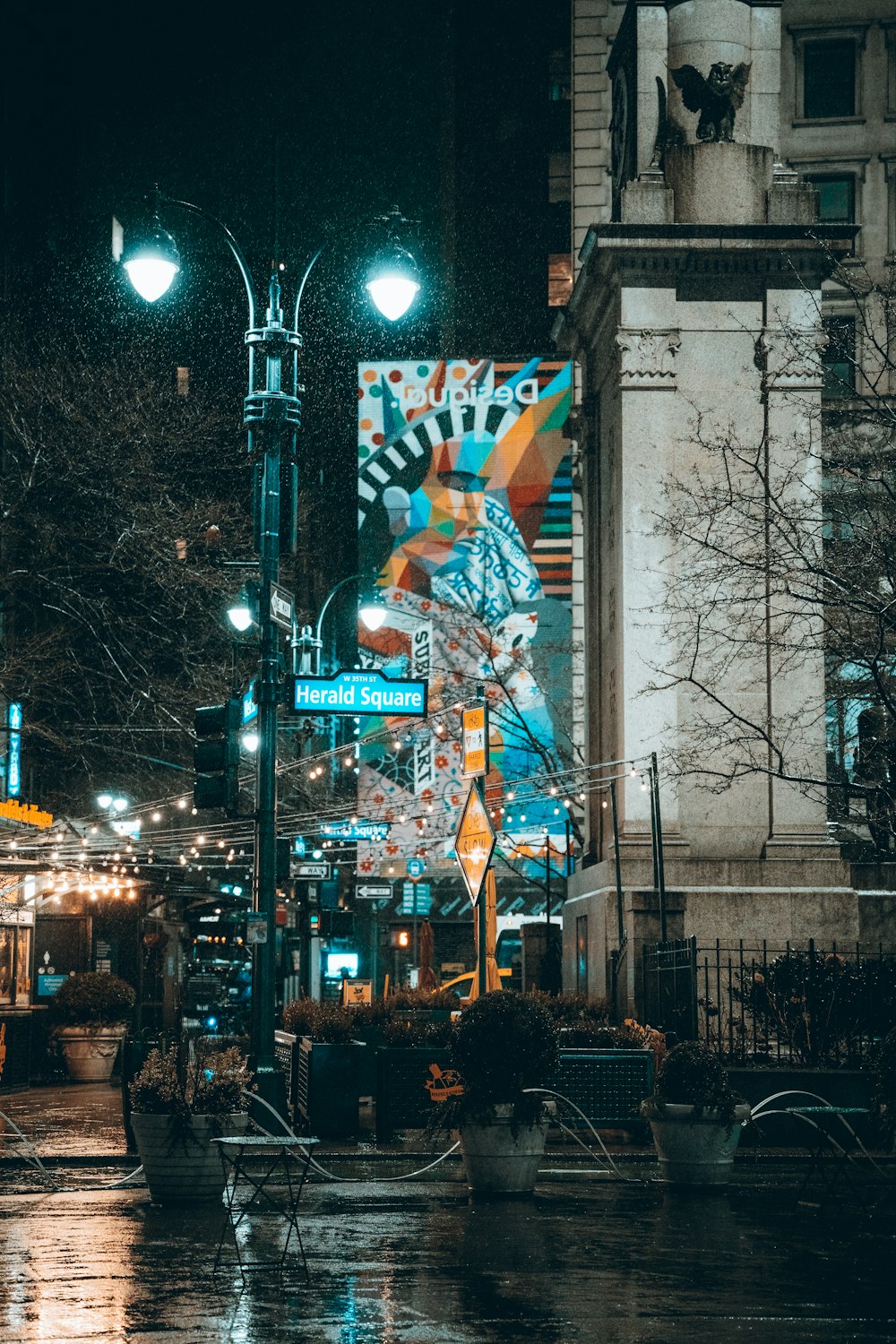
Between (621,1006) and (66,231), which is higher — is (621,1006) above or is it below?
below

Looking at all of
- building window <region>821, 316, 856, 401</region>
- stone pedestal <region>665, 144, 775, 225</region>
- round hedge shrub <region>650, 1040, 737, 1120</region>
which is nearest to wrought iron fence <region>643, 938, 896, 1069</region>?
round hedge shrub <region>650, 1040, 737, 1120</region>

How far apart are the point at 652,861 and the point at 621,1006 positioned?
7.29 ft

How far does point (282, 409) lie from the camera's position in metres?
18.5

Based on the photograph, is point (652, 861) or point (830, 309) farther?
point (830, 309)

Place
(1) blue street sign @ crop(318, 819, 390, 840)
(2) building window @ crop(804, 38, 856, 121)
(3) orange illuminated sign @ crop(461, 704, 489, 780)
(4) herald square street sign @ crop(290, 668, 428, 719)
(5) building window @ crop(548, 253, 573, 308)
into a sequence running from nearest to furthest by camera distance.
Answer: (4) herald square street sign @ crop(290, 668, 428, 719) → (3) orange illuminated sign @ crop(461, 704, 489, 780) → (1) blue street sign @ crop(318, 819, 390, 840) → (2) building window @ crop(804, 38, 856, 121) → (5) building window @ crop(548, 253, 573, 308)

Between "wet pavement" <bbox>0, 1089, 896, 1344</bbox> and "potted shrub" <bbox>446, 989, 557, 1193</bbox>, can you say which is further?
"potted shrub" <bbox>446, 989, 557, 1193</bbox>

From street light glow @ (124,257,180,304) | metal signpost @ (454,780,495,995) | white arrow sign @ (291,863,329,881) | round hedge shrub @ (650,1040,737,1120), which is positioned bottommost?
round hedge shrub @ (650,1040,737,1120)

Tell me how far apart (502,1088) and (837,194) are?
4057 cm

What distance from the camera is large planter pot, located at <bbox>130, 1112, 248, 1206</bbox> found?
13.6 metres

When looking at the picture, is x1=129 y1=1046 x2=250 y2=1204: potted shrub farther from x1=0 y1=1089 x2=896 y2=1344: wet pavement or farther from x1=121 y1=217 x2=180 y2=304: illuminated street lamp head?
x1=121 y1=217 x2=180 y2=304: illuminated street lamp head

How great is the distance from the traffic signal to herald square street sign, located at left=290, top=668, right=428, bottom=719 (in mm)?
914

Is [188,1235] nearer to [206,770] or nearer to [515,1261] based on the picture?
[515,1261]

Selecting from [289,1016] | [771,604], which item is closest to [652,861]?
[771,604]

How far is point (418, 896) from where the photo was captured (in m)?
53.5
